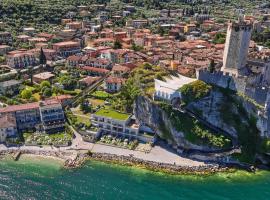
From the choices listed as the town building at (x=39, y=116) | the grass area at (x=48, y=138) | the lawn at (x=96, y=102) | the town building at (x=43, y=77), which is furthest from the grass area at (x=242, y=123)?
the town building at (x=43, y=77)

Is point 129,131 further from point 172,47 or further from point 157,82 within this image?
point 172,47

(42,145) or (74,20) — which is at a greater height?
(74,20)

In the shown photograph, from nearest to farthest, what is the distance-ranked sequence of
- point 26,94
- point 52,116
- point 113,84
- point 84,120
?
point 52,116, point 84,120, point 26,94, point 113,84

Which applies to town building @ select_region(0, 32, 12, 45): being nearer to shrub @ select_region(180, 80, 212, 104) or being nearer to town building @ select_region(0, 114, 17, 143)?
town building @ select_region(0, 114, 17, 143)

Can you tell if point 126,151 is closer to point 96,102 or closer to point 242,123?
point 96,102

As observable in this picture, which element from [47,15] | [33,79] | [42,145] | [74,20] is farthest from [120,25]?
[42,145]

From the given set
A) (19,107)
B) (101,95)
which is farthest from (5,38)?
(19,107)
